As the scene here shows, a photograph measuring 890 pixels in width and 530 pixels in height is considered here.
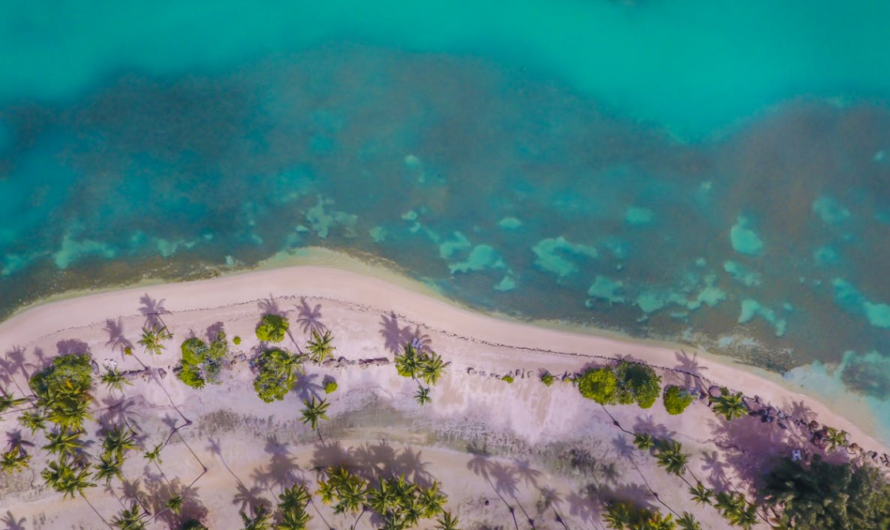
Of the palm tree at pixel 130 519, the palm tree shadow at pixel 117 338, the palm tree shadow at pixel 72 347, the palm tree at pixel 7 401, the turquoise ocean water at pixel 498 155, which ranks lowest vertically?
the palm tree at pixel 130 519

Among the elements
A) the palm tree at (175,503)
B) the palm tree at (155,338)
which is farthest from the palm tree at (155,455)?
the palm tree at (155,338)

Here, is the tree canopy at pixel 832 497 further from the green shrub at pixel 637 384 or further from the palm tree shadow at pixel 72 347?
the palm tree shadow at pixel 72 347

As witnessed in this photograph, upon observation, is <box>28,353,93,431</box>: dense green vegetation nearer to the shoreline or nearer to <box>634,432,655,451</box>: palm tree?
the shoreline

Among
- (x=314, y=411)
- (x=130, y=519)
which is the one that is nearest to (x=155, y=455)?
(x=130, y=519)

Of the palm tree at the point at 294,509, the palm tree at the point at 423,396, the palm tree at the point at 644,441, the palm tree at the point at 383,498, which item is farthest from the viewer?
the palm tree at the point at 423,396

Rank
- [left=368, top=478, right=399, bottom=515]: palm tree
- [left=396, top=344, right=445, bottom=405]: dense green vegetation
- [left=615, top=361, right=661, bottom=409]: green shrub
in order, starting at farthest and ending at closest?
[left=396, top=344, right=445, bottom=405]: dense green vegetation, [left=615, top=361, right=661, bottom=409]: green shrub, [left=368, top=478, right=399, bottom=515]: palm tree

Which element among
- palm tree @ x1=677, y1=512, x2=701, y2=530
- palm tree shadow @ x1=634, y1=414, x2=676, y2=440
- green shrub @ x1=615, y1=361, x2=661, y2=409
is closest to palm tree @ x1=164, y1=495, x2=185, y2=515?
green shrub @ x1=615, y1=361, x2=661, y2=409
